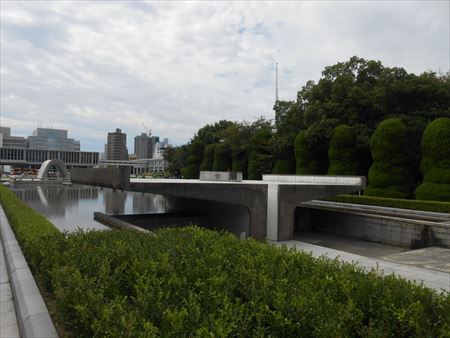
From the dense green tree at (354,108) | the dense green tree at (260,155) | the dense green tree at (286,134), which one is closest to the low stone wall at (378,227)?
the dense green tree at (354,108)

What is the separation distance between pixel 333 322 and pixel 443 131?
23.0 metres

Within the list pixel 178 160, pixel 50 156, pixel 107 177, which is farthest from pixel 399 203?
pixel 50 156

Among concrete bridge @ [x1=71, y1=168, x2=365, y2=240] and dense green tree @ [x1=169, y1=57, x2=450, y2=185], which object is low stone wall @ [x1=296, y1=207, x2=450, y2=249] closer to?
concrete bridge @ [x1=71, y1=168, x2=365, y2=240]

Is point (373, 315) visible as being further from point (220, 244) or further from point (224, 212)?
point (224, 212)

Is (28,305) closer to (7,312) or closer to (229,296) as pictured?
(7,312)

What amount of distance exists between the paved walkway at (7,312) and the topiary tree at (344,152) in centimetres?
2540

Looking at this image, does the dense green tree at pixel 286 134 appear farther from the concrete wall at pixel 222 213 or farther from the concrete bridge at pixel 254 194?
the concrete bridge at pixel 254 194

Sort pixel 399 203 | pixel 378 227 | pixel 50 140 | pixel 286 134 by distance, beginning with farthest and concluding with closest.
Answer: pixel 50 140 → pixel 286 134 → pixel 399 203 → pixel 378 227

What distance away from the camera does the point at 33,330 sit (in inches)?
169

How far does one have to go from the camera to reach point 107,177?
14.9m

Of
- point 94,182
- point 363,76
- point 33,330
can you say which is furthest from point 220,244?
point 363,76

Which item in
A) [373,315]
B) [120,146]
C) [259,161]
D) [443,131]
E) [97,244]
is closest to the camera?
[373,315]

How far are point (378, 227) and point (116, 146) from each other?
620 ft

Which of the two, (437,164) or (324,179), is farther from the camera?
(324,179)
